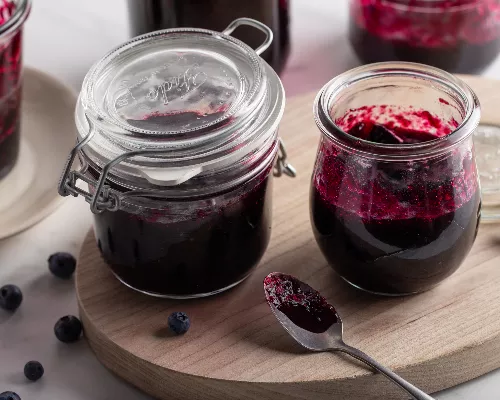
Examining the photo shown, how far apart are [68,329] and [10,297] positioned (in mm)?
111

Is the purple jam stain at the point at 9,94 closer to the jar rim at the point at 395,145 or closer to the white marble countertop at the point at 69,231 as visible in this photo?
the white marble countertop at the point at 69,231

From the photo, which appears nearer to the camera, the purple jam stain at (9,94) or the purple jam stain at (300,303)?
the purple jam stain at (300,303)

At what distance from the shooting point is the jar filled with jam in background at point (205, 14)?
1.51m

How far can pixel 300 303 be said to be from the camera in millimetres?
1214

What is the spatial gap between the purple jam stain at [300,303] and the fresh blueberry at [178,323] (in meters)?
0.11

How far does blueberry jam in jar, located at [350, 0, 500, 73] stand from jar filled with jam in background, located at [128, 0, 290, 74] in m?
0.17

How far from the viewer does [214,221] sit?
3.84ft

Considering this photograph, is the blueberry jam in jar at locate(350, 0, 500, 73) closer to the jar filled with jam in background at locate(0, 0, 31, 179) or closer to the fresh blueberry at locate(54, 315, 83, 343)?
the jar filled with jam in background at locate(0, 0, 31, 179)

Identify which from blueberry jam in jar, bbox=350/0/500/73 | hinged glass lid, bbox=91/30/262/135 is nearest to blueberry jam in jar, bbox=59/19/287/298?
hinged glass lid, bbox=91/30/262/135

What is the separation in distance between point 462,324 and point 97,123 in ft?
1.68

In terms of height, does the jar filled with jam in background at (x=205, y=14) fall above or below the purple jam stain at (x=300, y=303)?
above

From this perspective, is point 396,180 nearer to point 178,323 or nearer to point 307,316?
point 307,316

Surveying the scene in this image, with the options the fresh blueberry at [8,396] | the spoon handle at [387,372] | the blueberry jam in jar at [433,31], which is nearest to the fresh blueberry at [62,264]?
the fresh blueberry at [8,396]

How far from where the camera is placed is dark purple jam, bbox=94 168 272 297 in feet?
3.81
